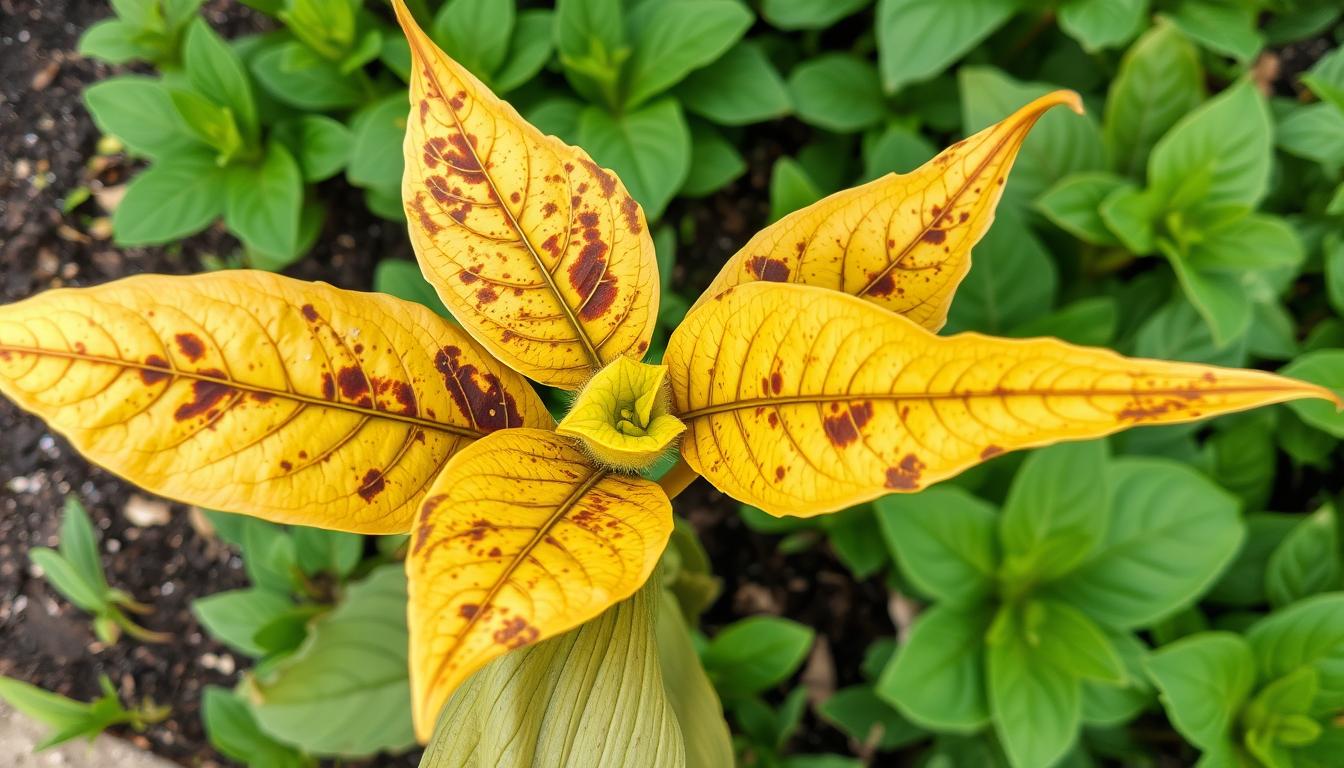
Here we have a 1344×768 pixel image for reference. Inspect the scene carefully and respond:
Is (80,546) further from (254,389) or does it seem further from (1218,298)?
(1218,298)

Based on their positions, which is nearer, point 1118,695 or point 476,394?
point 476,394

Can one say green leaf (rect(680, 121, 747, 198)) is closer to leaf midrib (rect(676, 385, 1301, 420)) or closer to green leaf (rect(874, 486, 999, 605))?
green leaf (rect(874, 486, 999, 605))

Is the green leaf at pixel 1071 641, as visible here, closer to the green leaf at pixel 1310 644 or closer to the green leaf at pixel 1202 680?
the green leaf at pixel 1202 680

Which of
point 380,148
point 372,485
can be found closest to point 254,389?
point 372,485

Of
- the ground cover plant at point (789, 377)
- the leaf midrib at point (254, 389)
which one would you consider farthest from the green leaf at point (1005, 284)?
the leaf midrib at point (254, 389)

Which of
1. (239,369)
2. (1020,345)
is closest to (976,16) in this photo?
(1020,345)

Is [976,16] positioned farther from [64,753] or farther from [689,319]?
[64,753]
